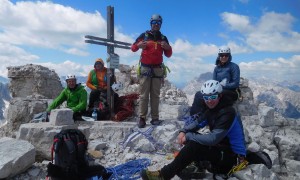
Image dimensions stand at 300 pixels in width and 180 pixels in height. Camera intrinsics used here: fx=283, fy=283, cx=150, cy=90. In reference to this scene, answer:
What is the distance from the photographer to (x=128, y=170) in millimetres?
6293

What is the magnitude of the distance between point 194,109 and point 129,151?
7.20 ft

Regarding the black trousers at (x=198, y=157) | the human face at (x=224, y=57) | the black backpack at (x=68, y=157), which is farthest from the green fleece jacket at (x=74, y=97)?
the black trousers at (x=198, y=157)

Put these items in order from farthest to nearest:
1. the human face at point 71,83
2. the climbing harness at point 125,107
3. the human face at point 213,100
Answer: the climbing harness at point 125,107 → the human face at point 71,83 → the human face at point 213,100

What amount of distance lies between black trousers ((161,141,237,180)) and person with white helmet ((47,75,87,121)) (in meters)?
4.75

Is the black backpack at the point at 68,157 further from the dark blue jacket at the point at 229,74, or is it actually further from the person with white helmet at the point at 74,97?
the dark blue jacket at the point at 229,74

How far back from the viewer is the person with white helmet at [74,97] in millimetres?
9164

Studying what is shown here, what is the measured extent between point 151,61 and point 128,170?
3.46 metres

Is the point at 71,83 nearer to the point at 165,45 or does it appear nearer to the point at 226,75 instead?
the point at 165,45

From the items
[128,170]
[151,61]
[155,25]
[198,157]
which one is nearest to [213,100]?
[198,157]

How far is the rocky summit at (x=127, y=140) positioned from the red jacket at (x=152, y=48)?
2005 mm

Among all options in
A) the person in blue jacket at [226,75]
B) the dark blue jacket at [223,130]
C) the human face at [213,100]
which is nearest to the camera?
the dark blue jacket at [223,130]

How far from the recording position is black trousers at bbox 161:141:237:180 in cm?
521

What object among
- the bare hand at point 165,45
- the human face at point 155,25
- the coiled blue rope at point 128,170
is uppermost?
the human face at point 155,25

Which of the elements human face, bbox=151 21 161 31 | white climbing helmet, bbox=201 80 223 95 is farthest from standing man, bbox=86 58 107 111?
white climbing helmet, bbox=201 80 223 95
